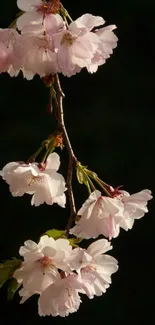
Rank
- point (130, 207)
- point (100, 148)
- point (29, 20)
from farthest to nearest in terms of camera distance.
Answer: point (100, 148) → point (130, 207) → point (29, 20)

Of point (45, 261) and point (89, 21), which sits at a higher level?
point (89, 21)

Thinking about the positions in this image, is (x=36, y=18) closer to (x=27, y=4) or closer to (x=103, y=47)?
(x=27, y=4)

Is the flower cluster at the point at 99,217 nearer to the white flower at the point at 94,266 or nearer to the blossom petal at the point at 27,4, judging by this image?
the white flower at the point at 94,266

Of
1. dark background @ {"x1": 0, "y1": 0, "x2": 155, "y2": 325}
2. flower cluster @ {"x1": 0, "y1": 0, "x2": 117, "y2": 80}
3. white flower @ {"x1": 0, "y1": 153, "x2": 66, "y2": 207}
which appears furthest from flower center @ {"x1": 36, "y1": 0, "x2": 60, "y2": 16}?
dark background @ {"x1": 0, "y1": 0, "x2": 155, "y2": 325}

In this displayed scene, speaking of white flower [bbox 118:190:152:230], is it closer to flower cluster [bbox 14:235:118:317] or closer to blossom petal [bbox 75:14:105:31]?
flower cluster [bbox 14:235:118:317]

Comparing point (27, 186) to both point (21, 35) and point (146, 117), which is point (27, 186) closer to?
point (21, 35)

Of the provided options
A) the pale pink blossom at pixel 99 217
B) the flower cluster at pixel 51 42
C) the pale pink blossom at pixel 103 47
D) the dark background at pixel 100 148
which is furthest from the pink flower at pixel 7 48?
the dark background at pixel 100 148

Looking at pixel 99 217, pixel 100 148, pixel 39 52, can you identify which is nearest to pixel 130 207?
pixel 99 217
